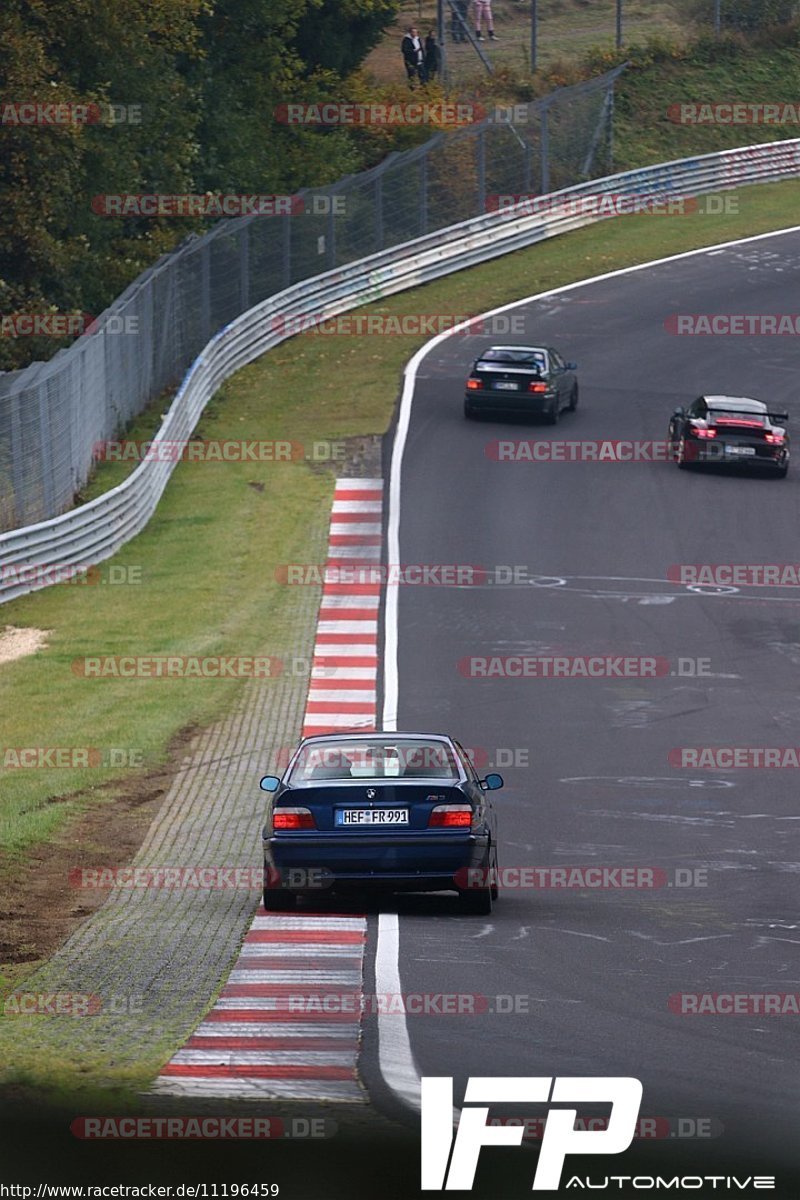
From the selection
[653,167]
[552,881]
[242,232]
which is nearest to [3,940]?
[552,881]

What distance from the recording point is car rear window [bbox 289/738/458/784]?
13695 mm

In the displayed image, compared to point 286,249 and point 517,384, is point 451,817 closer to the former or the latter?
point 517,384

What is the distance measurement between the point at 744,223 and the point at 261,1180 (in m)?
53.2

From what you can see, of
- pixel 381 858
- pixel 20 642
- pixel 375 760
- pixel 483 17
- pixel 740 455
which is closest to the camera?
pixel 381 858

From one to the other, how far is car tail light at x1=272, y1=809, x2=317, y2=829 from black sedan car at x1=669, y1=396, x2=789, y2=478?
23.7 metres

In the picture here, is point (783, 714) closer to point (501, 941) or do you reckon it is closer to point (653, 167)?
point (501, 941)

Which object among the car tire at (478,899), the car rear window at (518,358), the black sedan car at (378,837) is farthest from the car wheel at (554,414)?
the car tire at (478,899)

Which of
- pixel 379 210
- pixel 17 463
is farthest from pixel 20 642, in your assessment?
pixel 379 210

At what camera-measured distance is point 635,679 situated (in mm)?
24094

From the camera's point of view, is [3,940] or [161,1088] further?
[3,940]

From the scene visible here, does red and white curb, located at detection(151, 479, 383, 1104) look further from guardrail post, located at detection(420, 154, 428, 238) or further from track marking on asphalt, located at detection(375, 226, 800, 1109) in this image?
guardrail post, located at detection(420, 154, 428, 238)

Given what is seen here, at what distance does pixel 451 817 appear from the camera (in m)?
13.3

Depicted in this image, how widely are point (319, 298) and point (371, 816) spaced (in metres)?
36.5

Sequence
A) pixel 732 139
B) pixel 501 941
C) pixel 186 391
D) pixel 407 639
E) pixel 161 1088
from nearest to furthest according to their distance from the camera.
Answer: pixel 161 1088, pixel 501 941, pixel 407 639, pixel 186 391, pixel 732 139
